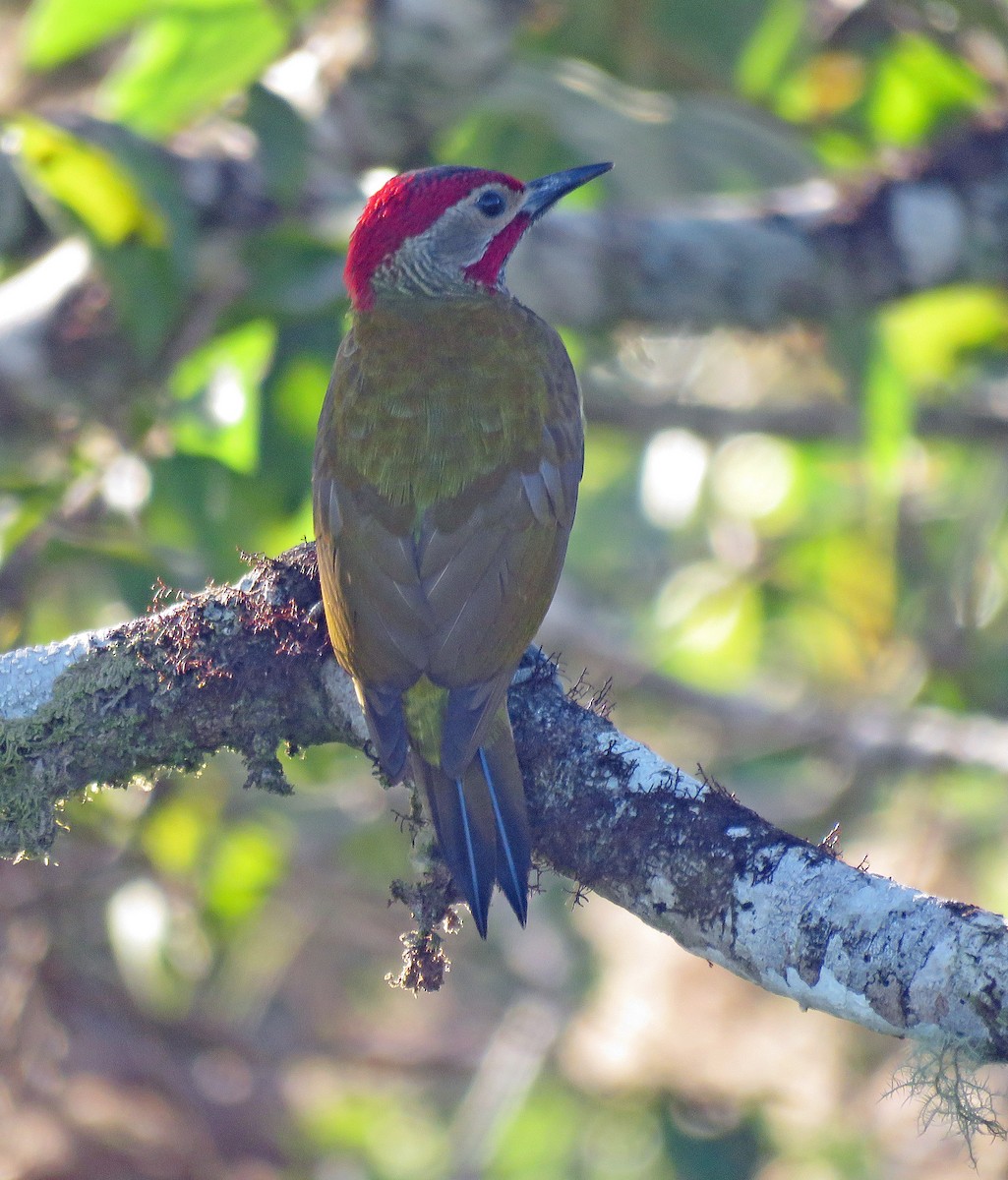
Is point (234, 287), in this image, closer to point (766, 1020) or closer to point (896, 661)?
point (896, 661)

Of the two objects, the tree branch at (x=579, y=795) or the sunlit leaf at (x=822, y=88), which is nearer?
the tree branch at (x=579, y=795)

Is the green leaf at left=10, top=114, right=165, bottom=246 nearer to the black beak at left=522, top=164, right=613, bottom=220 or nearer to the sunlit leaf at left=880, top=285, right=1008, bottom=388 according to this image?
the black beak at left=522, top=164, right=613, bottom=220

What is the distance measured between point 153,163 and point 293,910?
3.54 meters

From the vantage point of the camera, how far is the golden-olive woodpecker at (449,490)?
272cm

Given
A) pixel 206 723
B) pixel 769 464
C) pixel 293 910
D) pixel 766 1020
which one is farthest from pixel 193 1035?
pixel 206 723

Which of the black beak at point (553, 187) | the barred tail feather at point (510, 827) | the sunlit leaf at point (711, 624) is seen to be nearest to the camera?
the barred tail feather at point (510, 827)

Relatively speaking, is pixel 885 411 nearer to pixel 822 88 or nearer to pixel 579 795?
pixel 822 88

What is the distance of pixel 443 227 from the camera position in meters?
3.99

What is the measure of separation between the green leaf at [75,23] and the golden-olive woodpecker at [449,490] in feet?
4.46

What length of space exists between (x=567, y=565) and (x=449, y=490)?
12.3ft

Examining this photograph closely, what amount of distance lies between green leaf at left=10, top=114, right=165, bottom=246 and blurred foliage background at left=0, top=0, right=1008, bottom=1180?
0.01 metres

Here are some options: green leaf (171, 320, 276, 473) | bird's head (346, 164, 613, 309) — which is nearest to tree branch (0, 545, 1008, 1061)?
green leaf (171, 320, 276, 473)

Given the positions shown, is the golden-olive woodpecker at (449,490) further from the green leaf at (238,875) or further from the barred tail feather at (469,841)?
the green leaf at (238,875)

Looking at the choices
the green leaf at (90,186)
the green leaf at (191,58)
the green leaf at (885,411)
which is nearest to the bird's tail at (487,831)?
the green leaf at (90,186)
